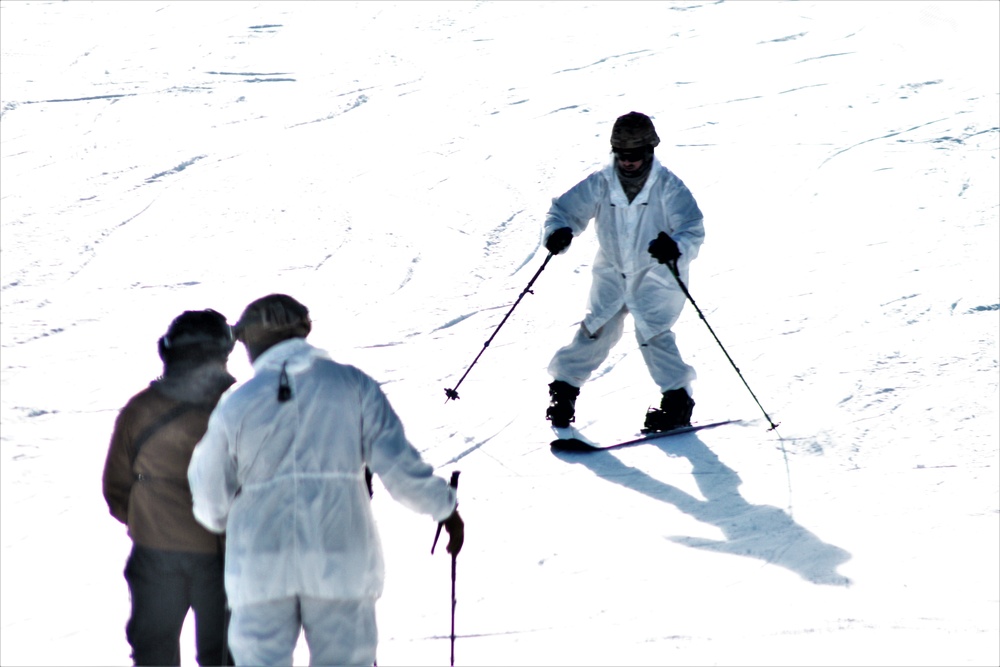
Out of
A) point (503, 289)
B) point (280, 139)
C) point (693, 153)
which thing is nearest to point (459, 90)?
point (280, 139)

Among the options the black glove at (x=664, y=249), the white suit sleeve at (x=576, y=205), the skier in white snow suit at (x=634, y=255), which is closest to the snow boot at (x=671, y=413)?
the skier in white snow suit at (x=634, y=255)

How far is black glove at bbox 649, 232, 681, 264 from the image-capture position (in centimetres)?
573

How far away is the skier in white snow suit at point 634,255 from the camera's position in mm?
5875

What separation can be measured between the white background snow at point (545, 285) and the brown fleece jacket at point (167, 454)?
1.19m

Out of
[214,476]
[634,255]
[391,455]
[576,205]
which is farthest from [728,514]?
[214,476]

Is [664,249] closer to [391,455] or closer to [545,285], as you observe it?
[391,455]

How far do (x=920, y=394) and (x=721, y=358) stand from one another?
1.12 m

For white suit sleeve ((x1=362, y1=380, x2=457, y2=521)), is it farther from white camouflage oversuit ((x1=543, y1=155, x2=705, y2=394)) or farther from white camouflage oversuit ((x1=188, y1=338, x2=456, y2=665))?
white camouflage oversuit ((x1=543, y1=155, x2=705, y2=394))

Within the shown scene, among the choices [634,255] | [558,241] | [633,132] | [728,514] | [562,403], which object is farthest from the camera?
[562,403]

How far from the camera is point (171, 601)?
3.77 metres

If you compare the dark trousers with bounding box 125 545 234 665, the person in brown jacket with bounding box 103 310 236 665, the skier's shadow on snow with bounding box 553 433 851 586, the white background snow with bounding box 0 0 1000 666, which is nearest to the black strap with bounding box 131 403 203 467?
the person in brown jacket with bounding box 103 310 236 665

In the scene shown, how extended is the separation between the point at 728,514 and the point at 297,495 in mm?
2782

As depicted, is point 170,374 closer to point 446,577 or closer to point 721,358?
point 446,577

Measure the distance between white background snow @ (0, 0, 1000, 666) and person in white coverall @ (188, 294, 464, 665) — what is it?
1.34 meters
